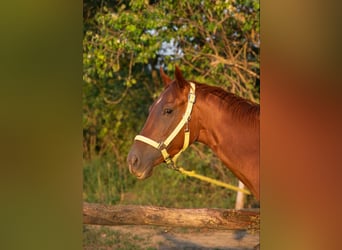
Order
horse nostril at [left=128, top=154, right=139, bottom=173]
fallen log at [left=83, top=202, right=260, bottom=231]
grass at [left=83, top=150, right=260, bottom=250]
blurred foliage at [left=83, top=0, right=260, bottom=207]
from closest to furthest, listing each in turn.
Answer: horse nostril at [left=128, top=154, right=139, bottom=173]
fallen log at [left=83, top=202, right=260, bottom=231]
blurred foliage at [left=83, top=0, right=260, bottom=207]
grass at [left=83, top=150, right=260, bottom=250]

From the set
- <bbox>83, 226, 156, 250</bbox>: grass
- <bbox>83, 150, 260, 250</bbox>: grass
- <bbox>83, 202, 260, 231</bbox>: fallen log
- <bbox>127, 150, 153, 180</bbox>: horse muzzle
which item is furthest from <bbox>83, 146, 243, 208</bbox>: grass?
<bbox>127, 150, 153, 180</bbox>: horse muzzle

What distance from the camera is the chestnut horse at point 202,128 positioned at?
230 centimetres

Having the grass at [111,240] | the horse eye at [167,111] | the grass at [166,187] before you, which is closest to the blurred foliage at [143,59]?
the grass at [166,187]

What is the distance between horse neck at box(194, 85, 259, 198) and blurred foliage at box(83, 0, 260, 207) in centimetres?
183

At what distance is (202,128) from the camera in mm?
2385

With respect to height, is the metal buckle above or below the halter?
above

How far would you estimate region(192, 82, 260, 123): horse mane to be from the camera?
231 cm

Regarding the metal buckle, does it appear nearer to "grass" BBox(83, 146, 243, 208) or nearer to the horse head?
the horse head

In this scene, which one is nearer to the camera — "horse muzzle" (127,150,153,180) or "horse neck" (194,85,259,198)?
"horse neck" (194,85,259,198)
